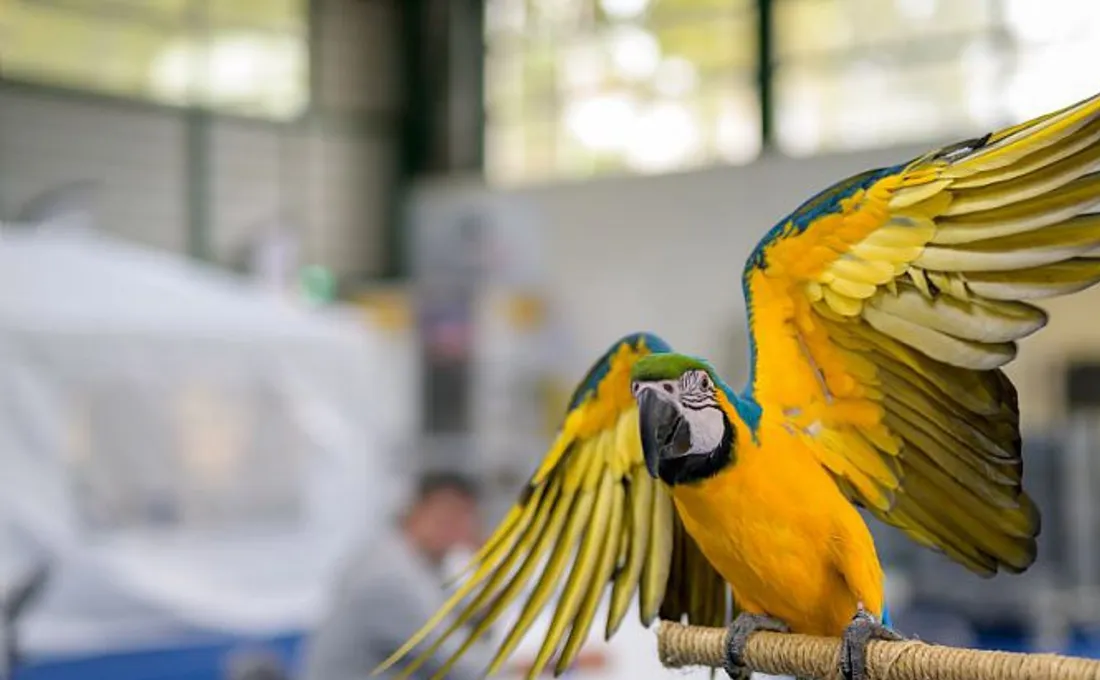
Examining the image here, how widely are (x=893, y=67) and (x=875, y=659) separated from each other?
274 inches

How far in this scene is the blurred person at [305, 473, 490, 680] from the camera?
7.42 feet

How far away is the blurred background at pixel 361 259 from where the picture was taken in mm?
5348

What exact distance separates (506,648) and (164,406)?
224 inches

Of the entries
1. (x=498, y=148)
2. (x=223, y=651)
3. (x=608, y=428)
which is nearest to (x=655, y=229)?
(x=498, y=148)

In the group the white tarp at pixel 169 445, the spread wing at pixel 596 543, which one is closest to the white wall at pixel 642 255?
the white tarp at pixel 169 445

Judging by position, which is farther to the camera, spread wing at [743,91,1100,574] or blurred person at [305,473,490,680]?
blurred person at [305,473,490,680]

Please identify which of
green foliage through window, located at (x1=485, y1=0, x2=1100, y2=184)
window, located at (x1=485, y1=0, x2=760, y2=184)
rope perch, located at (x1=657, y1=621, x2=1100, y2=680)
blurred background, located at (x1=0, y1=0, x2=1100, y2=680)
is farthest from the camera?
window, located at (x1=485, y1=0, x2=760, y2=184)

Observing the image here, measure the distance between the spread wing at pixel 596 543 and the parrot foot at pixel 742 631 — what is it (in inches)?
4.0

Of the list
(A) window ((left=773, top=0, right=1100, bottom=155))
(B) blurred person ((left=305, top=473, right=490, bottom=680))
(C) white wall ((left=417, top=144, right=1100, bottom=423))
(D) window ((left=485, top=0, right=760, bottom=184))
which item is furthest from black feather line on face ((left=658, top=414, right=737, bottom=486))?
(D) window ((left=485, top=0, right=760, bottom=184))

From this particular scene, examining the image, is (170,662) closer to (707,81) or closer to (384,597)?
(384,597)

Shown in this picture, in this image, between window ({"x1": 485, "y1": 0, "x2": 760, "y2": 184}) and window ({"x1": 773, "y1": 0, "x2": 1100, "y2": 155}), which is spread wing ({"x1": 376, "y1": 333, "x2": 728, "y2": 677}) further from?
window ({"x1": 485, "y1": 0, "x2": 760, "y2": 184})

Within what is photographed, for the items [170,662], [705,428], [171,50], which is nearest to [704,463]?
[705,428]

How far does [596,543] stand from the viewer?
1033 millimetres

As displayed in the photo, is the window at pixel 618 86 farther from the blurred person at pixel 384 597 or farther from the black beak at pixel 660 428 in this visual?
the black beak at pixel 660 428
